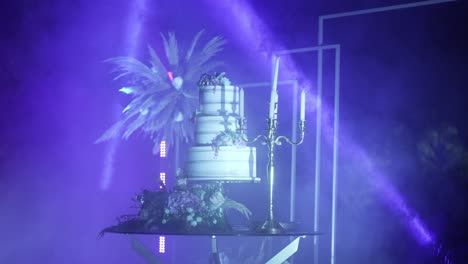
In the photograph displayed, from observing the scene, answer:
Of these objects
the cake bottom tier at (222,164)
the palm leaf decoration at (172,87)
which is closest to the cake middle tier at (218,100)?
the cake bottom tier at (222,164)

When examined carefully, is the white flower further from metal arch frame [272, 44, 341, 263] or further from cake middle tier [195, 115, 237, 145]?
metal arch frame [272, 44, 341, 263]

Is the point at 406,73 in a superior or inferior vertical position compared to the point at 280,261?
superior

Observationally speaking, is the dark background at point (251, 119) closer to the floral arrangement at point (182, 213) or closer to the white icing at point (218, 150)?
the white icing at point (218, 150)

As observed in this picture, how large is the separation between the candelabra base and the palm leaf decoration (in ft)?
6.46

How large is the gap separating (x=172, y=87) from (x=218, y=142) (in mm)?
1579

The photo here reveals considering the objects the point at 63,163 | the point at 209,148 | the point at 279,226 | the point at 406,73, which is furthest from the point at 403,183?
the point at 63,163

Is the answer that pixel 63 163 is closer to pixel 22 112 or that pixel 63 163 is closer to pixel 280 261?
pixel 22 112

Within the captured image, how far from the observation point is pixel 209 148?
17.9 ft

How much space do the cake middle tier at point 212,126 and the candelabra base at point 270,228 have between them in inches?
36.5

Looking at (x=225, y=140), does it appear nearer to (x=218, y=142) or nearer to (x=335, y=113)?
(x=218, y=142)

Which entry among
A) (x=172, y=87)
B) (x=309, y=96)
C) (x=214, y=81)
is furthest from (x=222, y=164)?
(x=172, y=87)

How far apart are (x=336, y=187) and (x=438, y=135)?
1.16m

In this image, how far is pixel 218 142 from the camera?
213 inches

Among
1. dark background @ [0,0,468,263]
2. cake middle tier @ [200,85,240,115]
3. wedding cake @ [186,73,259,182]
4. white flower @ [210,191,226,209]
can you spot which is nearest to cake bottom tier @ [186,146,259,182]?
wedding cake @ [186,73,259,182]
